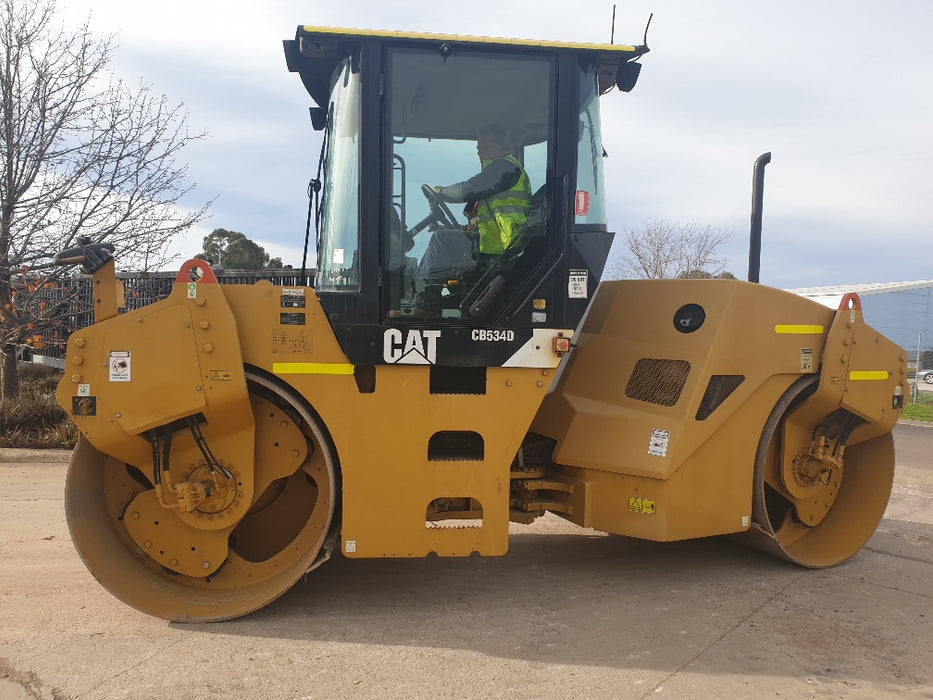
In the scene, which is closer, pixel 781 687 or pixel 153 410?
pixel 781 687

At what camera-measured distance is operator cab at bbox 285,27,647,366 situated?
359 centimetres

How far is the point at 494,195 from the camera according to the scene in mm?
3715

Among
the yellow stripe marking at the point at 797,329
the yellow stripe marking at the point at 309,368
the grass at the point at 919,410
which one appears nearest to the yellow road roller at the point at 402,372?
the yellow stripe marking at the point at 309,368

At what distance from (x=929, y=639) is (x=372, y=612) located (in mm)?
2566

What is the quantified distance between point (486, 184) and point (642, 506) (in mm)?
1814

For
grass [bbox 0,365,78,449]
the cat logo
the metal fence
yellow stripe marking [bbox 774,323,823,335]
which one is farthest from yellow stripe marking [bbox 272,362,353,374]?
grass [bbox 0,365,78,449]

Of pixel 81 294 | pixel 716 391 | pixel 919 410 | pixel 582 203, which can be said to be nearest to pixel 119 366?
pixel 582 203

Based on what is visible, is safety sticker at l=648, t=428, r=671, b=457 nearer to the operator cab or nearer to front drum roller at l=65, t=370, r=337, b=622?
the operator cab

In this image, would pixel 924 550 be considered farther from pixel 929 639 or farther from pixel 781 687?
pixel 781 687

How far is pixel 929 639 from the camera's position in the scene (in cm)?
345

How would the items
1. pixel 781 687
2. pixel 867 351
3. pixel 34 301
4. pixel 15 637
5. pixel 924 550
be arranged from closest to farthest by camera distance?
1. pixel 781 687
2. pixel 15 637
3. pixel 867 351
4. pixel 924 550
5. pixel 34 301

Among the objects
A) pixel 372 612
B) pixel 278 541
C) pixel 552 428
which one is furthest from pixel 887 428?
pixel 278 541

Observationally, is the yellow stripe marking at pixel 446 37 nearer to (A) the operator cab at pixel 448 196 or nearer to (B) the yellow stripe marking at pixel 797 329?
(A) the operator cab at pixel 448 196

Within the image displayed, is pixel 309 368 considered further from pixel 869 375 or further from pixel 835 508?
pixel 835 508
